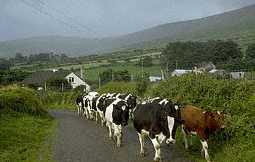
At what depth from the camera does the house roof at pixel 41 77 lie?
93.0 m

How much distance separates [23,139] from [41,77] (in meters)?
75.6

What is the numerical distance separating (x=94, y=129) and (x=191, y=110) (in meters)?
12.1

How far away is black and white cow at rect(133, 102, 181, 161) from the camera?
15.5 meters

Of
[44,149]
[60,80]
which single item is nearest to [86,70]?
[60,80]

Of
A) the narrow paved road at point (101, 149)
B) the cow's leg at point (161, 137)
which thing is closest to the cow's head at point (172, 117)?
the cow's leg at point (161, 137)

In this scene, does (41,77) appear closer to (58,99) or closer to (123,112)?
(58,99)

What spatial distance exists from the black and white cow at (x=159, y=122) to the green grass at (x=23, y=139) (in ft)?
13.7

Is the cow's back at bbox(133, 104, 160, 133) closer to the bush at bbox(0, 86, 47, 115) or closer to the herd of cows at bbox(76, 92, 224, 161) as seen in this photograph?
the herd of cows at bbox(76, 92, 224, 161)

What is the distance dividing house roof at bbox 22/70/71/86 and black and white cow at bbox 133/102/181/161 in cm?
7553

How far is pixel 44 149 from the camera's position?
20.3 m

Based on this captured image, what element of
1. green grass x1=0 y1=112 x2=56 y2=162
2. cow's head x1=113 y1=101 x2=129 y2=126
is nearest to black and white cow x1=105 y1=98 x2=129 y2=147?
cow's head x1=113 y1=101 x2=129 y2=126

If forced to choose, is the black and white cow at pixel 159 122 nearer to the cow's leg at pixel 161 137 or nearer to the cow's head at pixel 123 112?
the cow's leg at pixel 161 137

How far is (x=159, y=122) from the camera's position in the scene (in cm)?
1595

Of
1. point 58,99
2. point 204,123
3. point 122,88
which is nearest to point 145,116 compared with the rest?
point 204,123
